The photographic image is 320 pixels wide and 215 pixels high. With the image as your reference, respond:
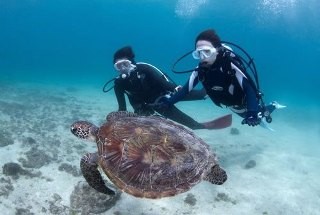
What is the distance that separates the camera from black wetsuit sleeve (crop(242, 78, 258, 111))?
611 cm

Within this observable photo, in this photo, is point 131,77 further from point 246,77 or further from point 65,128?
point 65,128

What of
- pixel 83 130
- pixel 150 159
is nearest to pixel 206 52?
pixel 150 159

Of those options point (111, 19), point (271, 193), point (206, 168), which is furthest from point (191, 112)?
point (111, 19)

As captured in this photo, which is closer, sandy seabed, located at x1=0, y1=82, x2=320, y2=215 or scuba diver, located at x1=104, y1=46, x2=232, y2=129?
sandy seabed, located at x1=0, y1=82, x2=320, y2=215

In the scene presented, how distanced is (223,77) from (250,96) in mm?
766

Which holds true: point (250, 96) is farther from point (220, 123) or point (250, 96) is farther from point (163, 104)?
point (220, 123)

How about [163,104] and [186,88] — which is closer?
[186,88]

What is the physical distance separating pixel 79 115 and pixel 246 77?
1025cm

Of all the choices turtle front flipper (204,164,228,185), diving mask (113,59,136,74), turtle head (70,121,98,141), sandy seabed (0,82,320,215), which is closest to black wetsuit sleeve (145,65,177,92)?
diving mask (113,59,136,74)

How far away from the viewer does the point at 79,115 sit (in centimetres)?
1473

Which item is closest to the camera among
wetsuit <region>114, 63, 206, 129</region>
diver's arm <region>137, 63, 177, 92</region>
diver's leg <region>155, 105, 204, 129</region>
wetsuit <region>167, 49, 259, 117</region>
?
wetsuit <region>167, 49, 259, 117</region>

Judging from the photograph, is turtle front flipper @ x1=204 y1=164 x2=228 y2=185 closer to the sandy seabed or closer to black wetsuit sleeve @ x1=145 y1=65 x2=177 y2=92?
the sandy seabed

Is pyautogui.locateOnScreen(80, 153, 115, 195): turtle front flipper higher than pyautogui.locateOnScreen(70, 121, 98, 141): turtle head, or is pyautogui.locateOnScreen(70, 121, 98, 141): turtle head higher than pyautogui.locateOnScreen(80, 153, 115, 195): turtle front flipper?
pyautogui.locateOnScreen(70, 121, 98, 141): turtle head

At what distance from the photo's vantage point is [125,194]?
709 centimetres
